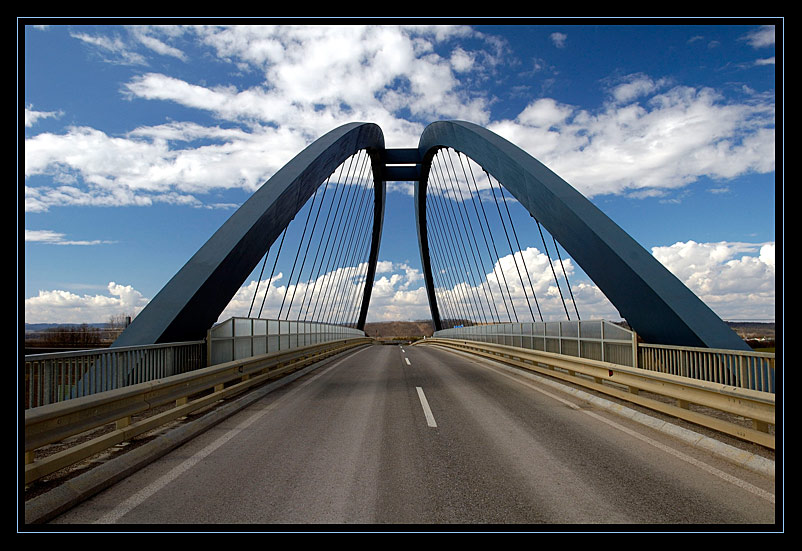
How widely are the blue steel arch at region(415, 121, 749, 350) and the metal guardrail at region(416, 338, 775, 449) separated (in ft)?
5.43

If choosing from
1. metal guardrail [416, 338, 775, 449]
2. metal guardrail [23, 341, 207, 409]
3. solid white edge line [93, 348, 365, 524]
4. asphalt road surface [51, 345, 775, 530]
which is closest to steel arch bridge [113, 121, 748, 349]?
metal guardrail [23, 341, 207, 409]

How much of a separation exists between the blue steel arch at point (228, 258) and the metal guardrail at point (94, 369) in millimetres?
818

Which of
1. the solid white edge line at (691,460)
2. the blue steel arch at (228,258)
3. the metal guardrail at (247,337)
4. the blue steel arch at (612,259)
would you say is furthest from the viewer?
the metal guardrail at (247,337)

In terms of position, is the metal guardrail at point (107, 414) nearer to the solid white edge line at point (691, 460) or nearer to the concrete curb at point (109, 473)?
the concrete curb at point (109, 473)

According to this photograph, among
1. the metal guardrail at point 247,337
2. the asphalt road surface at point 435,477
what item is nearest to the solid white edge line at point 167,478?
the asphalt road surface at point 435,477

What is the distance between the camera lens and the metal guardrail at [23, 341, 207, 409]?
197 inches

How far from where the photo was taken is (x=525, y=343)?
52.2ft

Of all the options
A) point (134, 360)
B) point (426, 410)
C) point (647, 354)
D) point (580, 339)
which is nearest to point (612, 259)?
point (580, 339)

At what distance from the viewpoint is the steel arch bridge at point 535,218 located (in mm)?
9570

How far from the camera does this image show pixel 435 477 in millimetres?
4410

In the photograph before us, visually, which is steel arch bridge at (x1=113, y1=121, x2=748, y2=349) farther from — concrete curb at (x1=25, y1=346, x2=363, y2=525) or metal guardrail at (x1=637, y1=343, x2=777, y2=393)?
concrete curb at (x1=25, y1=346, x2=363, y2=525)

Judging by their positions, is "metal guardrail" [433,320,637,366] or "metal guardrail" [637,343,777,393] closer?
"metal guardrail" [637,343,777,393]

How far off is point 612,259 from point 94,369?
9799 mm
